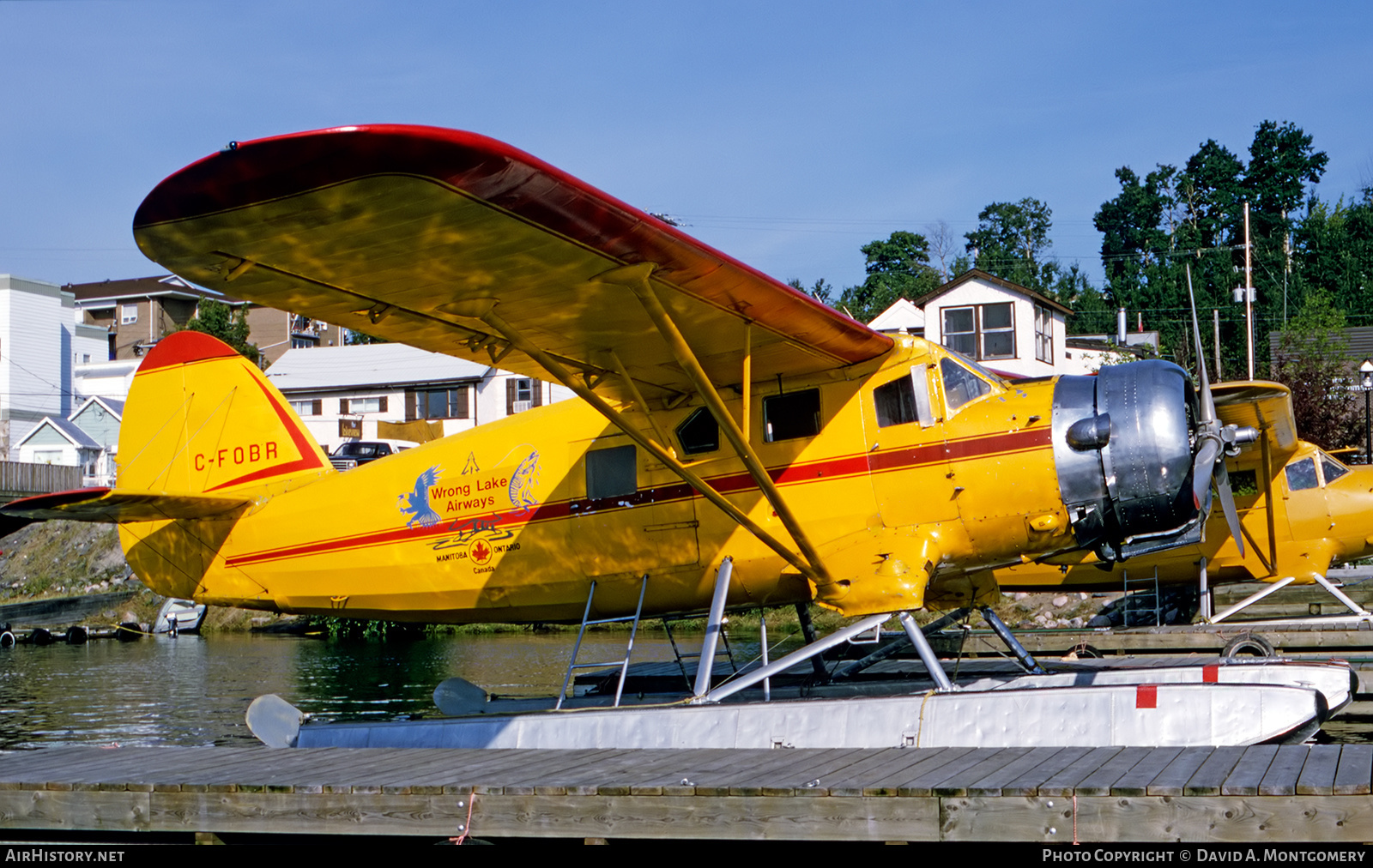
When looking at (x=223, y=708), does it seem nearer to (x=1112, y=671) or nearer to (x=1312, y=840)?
(x=1112, y=671)

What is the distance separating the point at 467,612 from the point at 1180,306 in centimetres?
6316

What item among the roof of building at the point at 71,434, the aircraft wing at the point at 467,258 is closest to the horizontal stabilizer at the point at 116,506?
the aircraft wing at the point at 467,258

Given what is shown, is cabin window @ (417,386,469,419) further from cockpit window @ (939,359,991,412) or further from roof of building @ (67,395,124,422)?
cockpit window @ (939,359,991,412)

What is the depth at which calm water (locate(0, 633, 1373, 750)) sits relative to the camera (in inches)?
483

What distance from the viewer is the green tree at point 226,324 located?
163 ft

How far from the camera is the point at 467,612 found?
10.4 m

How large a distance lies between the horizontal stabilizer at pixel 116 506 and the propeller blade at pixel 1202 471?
7.79 metres

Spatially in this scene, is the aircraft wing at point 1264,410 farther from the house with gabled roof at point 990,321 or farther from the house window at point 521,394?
the house window at point 521,394

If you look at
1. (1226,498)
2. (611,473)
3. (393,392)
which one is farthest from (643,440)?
(393,392)

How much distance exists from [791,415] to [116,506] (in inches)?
221

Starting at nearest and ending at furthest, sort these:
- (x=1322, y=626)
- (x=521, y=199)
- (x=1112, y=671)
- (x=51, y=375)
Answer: (x=521, y=199) < (x=1112, y=671) < (x=1322, y=626) < (x=51, y=375)

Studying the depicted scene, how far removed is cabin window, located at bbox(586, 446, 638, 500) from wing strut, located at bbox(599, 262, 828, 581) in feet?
3.93

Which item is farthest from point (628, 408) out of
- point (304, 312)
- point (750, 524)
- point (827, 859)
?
point (827, 859)

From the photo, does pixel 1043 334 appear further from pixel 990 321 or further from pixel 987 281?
pixel 987 281
